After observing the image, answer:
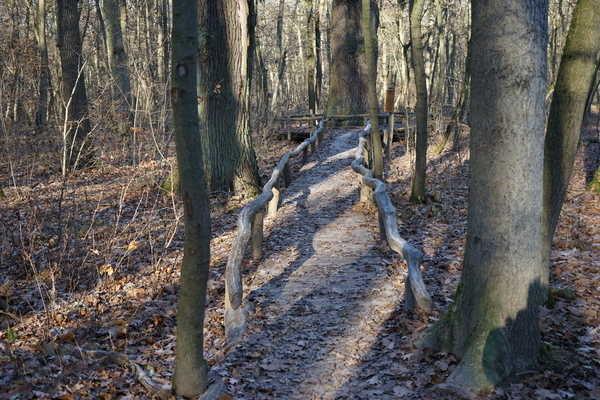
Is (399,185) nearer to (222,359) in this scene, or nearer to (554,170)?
(554,170)

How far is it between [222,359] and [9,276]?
3685 mm

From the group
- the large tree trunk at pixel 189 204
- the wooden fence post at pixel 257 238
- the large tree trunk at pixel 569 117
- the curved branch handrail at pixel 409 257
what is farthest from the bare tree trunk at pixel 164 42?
the large tree trunk at pixel 569 117

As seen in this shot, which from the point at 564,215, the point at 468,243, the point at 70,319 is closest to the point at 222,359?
the point at 70,319

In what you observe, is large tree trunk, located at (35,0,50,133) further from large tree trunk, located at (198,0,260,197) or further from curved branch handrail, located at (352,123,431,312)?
curved branch handrail, located at (352,123,431,312)

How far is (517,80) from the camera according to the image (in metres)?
3.85

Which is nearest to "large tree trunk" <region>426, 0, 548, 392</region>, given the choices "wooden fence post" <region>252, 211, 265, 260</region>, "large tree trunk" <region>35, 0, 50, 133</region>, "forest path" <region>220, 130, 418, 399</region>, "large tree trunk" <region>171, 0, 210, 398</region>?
"forest path" <region>220, 130, 418, 399</region>

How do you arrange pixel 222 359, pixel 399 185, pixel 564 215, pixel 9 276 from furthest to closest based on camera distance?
pixel 399 185 → pixel 564 215 → pixel 9 276 → pixel 222 359

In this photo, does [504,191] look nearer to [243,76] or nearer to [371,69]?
[371,69]

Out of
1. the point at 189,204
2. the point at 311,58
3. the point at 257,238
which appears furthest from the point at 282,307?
the point at 311,58

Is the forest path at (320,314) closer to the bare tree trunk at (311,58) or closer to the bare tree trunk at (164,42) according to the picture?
the bare tree trunk at (164,42)

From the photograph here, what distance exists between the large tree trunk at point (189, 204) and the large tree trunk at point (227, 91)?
6.75 meters

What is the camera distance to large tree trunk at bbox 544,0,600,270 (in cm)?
513

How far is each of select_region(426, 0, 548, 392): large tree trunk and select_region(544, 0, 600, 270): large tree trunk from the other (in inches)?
49.7

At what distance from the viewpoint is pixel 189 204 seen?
365 centimetres
